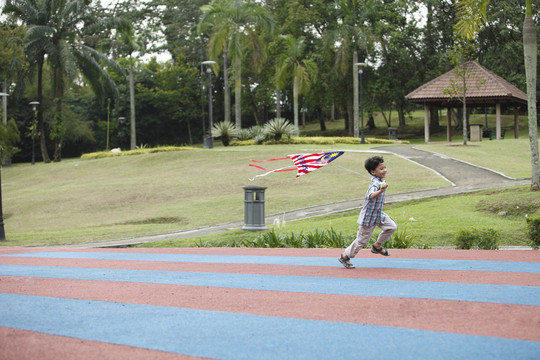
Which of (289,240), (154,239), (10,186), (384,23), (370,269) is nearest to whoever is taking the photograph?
(370,269)

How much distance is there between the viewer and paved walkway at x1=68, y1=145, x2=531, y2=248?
16047 millimetres

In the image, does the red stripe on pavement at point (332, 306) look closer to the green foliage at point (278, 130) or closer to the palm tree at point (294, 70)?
the green foliage at point (278, 130)

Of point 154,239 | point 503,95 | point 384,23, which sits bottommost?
point 154,239

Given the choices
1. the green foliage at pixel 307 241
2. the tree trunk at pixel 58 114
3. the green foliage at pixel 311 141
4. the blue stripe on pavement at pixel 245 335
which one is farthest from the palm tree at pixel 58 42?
the blue stripe on pavement at pixel 245 335

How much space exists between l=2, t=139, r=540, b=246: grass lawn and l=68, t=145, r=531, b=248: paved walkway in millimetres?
700

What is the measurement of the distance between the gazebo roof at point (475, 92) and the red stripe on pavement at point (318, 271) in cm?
2998

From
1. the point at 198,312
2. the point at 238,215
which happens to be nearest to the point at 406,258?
the point at 198,312

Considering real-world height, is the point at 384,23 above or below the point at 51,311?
above

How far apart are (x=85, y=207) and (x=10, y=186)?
40.7ft

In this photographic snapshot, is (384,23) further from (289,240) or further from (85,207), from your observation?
(289,240)

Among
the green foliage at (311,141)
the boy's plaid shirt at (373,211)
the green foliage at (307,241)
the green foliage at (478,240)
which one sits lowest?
the green foliage at (307,241)

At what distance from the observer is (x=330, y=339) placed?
4586 millimetres

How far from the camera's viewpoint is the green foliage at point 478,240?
10305 millimetres

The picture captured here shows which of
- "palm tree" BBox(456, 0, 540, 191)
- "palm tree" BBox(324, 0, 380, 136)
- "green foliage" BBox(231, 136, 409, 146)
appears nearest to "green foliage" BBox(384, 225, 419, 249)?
"palm tree" BBox(456, 0, 540, 191)
